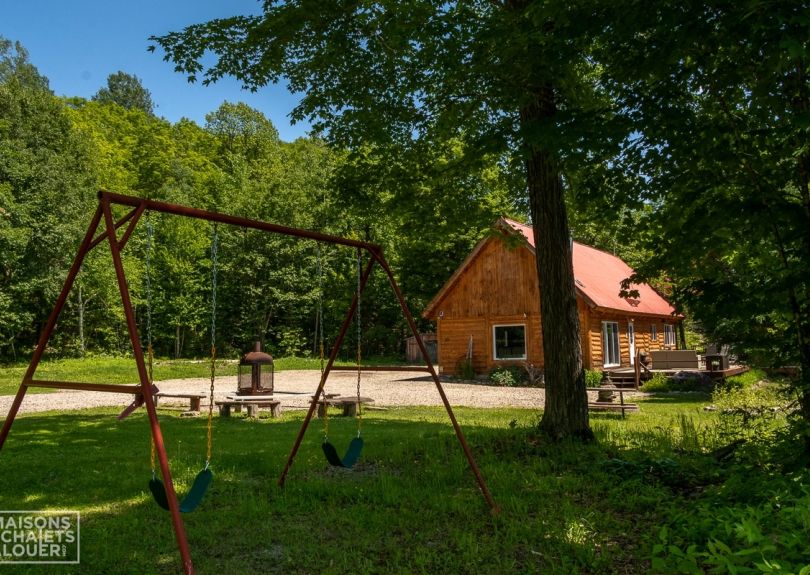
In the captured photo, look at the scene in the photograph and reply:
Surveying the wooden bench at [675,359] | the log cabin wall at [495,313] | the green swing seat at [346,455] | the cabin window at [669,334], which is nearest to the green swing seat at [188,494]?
Result: the green swing seat at [346,455]

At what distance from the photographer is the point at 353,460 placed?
5.96 meters

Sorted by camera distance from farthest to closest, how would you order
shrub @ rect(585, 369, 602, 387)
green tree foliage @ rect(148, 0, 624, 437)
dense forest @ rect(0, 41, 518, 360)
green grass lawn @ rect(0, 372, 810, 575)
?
dense forest @ rect(0, 41, 518, 360) < shrub @ rect(585, 369, 602, 387) < green tree foliage @ rect(148, 0, 624, 437) < green grass lawn @ rect(0, 372, 810, 575)

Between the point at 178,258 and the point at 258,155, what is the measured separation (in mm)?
20651

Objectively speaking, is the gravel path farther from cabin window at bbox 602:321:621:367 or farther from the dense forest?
the dense forest

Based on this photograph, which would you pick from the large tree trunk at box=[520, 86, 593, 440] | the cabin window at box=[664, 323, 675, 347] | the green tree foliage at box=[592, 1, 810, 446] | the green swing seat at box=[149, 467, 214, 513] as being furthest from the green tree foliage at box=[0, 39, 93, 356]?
the cabin window at box=[664, 323, 675, 347]

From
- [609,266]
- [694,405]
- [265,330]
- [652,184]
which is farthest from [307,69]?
[265,330]

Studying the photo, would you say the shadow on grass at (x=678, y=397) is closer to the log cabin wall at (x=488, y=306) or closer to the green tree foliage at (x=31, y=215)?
the log cabin wall at (x=488, y=306)

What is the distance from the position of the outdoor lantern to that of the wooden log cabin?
11.7 m

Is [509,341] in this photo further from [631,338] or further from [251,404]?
[251,404]

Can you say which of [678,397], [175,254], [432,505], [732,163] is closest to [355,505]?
[432,505]

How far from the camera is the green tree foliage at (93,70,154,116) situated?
3071 inches

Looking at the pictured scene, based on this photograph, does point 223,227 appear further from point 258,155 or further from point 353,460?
point 353,460

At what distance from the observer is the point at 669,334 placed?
111ft

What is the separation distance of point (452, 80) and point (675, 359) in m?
18.0
